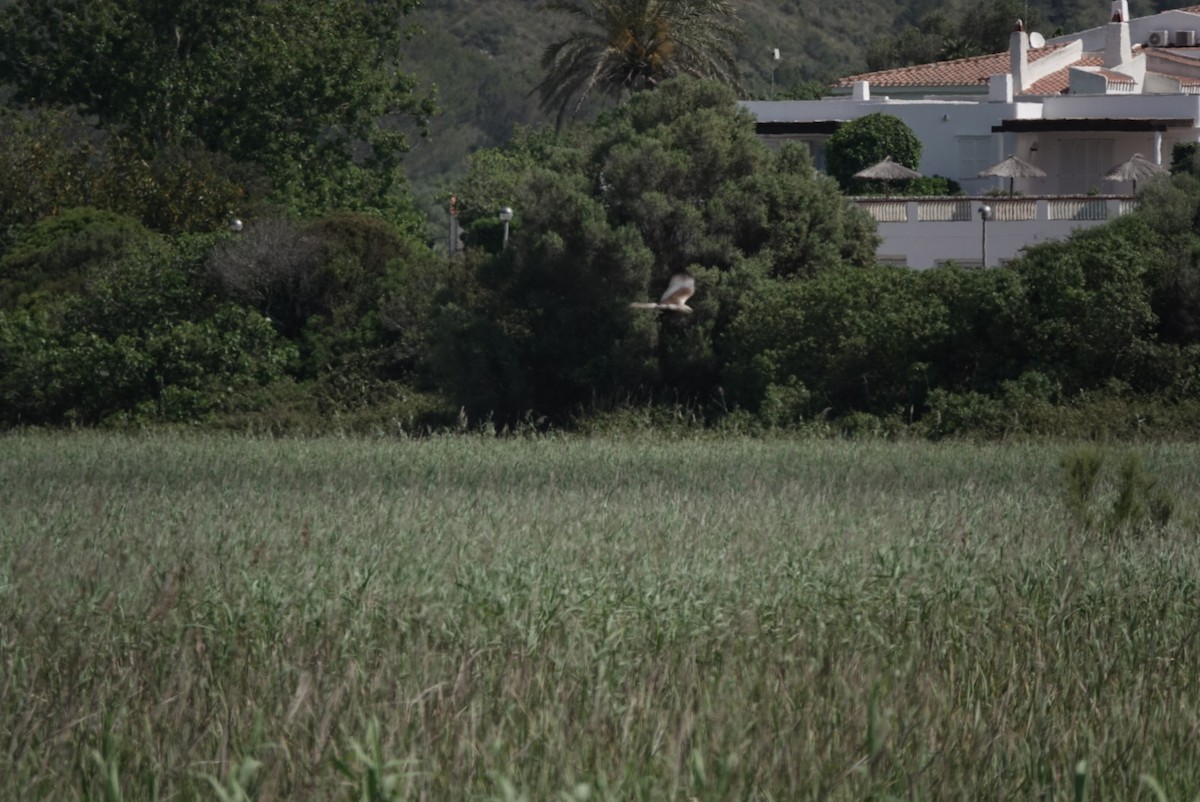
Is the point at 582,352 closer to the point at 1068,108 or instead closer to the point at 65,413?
the point at 65,413

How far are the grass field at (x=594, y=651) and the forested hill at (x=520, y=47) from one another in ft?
301

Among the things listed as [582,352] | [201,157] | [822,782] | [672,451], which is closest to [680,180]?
[582,352]

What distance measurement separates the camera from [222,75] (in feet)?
139

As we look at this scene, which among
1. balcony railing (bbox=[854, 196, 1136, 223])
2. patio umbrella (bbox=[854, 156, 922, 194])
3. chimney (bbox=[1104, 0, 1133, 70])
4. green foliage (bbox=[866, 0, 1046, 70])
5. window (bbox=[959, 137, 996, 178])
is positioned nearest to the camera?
balcony railing (bbox=[854, 196, 1136, 223])

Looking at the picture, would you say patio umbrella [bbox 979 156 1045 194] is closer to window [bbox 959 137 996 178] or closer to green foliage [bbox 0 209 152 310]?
window [bbox 959 137 996 178]

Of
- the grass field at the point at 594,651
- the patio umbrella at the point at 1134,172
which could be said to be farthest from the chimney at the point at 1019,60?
the grass field at the point at 594,651

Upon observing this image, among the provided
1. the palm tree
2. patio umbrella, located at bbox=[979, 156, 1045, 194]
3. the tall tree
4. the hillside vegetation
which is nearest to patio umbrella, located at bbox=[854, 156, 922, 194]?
patio umbrella, located at bbox=[979, 156, 1045, 194]

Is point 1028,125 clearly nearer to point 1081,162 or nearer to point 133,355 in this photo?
point 1081,162

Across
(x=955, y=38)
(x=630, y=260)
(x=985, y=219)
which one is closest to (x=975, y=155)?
(x=985, y=219)

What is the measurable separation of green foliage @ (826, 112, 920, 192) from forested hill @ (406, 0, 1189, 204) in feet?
189

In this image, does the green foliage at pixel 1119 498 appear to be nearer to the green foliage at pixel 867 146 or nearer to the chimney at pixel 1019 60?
the green foliage at pixel 867 146

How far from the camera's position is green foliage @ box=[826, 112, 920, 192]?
4178 centimetres

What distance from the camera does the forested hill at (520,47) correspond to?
105125mm

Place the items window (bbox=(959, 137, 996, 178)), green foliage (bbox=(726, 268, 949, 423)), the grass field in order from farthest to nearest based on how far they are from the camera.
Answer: window (bbox=(959, 137, 996, 178)), green foliage (bbox=(726, 268, 949, 423)), the grass field
